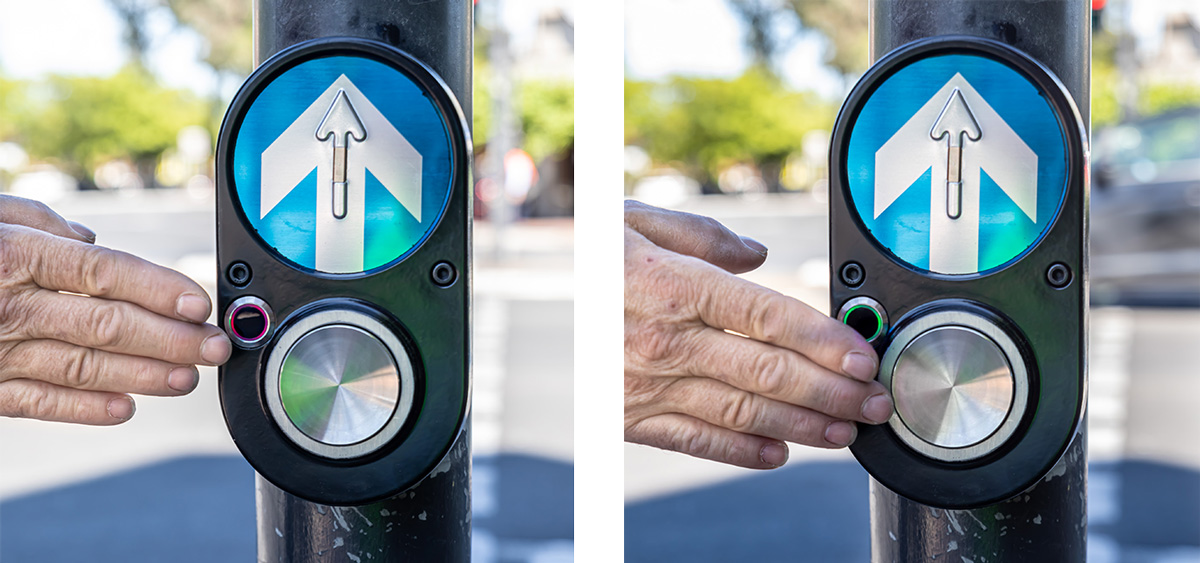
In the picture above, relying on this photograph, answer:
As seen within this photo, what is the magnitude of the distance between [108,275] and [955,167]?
56cm

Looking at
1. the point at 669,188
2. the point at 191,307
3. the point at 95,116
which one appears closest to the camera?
the point at 191,307

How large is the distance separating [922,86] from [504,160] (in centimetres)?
845

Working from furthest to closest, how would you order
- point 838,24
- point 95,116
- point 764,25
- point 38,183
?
point 95,116
point 38,183
point 838,24
point 764,25

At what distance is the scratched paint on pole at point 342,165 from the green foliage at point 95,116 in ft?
9.74

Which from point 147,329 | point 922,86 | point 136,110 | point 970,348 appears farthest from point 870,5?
point 136,110

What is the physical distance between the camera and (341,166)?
2.17ft

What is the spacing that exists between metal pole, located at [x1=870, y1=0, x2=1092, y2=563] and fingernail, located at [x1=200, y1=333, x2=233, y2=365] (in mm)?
480

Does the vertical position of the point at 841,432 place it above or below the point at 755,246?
below

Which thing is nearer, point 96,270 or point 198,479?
point 96,270

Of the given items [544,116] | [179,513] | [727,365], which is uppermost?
[544,116]

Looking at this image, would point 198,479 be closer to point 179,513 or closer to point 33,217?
point 179,513

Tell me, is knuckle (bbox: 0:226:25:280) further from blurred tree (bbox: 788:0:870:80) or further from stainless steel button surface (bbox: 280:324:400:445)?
blurred tree (bbox: 788:0:870:80)

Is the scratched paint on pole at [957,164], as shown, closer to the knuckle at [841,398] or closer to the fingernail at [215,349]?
the knuckle at [841,398]

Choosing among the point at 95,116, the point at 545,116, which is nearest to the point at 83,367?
the point at 95,116
